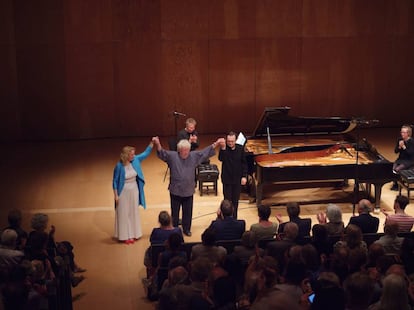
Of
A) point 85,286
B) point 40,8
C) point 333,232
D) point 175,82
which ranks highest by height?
point 40,8

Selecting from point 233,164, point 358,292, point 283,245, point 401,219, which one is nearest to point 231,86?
point 233,164

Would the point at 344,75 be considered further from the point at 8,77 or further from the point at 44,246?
the point at 44,246

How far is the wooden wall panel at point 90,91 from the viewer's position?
15906mm

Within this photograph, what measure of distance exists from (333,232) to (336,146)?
3904 millimetres

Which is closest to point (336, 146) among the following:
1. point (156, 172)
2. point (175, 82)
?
point (156, 172)

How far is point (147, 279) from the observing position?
854cm

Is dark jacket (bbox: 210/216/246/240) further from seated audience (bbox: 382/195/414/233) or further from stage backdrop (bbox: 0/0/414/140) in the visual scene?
stage backdrop (bbox: 0/0/414/140)

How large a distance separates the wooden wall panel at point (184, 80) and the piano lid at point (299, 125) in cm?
444

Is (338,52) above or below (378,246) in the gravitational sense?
above

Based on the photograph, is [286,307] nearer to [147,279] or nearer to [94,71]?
[147,279]

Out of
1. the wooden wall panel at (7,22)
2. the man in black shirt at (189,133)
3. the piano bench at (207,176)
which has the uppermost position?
the wooden wall panel at (7,22)

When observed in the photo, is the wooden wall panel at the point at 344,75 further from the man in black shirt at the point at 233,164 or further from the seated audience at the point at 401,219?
the seated audience at the point at 401,219

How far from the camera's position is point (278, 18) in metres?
16.2

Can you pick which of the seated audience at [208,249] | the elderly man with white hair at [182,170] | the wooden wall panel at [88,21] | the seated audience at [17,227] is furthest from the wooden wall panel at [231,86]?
the seated audience at [208,249]
